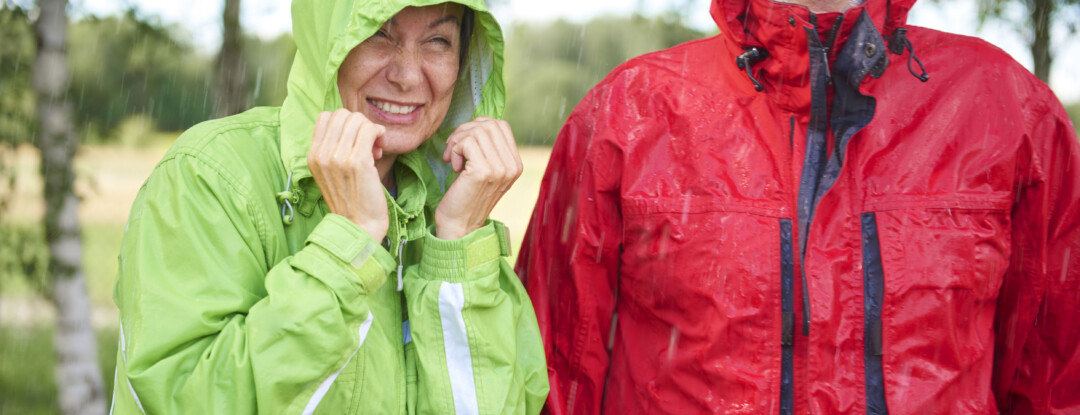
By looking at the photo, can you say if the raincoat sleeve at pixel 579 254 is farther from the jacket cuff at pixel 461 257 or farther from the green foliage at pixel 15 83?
the green foliage at pixel 15 83

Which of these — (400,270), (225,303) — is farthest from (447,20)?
(225,303)

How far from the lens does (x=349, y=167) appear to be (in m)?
1.96

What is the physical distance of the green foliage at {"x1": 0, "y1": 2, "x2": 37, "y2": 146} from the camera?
4.65 meters

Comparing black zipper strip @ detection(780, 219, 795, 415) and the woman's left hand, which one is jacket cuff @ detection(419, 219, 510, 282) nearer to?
the woman's left hand

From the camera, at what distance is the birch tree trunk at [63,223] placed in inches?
180

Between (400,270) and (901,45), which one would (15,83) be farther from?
(901,45)

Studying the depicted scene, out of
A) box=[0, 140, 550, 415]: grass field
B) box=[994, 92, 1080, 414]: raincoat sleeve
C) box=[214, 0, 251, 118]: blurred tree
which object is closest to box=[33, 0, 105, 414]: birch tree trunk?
box=[0, 140, 550, 415]: grass field

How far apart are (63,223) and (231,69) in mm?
1276

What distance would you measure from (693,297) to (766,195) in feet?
1.11

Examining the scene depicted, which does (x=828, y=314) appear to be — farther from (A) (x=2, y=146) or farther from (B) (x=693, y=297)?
(A) (x=2, y=146)

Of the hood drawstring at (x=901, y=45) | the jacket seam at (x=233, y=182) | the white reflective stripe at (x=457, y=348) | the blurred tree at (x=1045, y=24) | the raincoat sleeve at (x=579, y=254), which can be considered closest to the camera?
the jacket seam at (x=233, y=182)

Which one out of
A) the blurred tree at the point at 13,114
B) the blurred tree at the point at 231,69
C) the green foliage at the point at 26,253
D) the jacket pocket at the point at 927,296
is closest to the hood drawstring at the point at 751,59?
the jacket pocket at the point at 927,296

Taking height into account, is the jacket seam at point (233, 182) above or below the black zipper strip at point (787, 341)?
above

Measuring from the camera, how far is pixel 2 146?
4691mm
